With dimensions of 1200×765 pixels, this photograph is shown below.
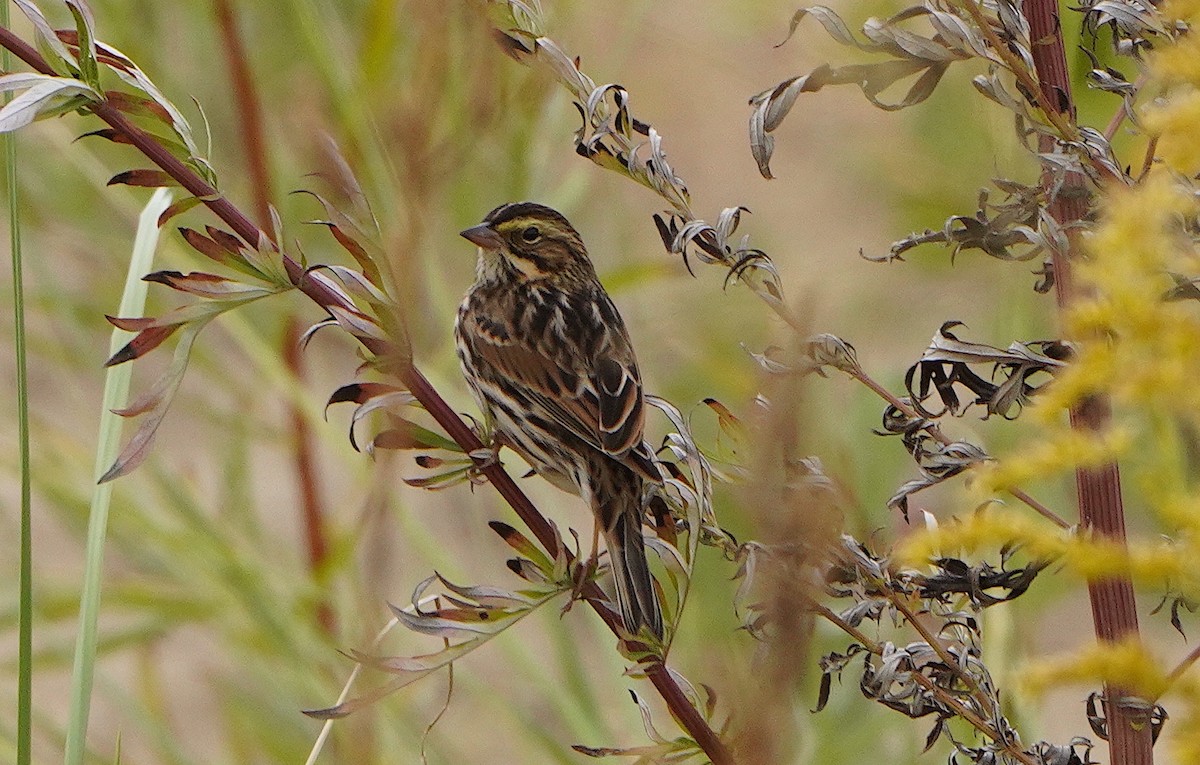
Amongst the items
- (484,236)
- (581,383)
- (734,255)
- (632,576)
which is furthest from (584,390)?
(734,255)

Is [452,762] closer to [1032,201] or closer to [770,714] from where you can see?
[1032,201]

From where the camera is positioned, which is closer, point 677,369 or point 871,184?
point 677,369

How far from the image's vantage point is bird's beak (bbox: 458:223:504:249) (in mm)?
2172

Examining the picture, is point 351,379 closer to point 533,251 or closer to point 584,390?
point 533,251

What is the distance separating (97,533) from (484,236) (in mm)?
1044

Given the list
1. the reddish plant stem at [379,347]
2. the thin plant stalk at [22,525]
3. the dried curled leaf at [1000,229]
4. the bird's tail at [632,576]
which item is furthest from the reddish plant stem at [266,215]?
the dried curled leaf at [1000,229]

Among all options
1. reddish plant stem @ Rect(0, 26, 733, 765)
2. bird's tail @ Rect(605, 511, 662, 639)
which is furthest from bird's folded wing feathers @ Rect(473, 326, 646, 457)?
reddish plant stem @ Rect(0, 26, 733, 765)

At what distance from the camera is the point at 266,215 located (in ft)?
7.63

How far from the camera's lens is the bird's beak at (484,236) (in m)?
2.17

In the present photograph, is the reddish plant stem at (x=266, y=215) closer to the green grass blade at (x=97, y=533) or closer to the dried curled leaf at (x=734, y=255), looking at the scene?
the green grass blade at (x=97, y=533)

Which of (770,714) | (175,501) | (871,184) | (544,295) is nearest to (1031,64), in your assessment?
(770,714)

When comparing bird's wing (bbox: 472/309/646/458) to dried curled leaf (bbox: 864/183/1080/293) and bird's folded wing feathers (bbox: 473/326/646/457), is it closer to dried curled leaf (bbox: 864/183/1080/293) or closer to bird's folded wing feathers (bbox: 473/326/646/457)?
bird's folded wing feathers (bbox: 473/326/646/457)

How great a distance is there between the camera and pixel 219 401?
18.3ft

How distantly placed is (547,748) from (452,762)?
0.34 meters
